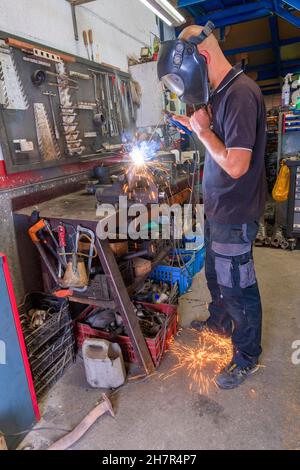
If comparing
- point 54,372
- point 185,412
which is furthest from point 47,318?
point 185,412

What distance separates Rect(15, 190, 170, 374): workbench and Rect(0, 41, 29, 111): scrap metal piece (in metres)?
0.62

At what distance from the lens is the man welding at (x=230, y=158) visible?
131 cm

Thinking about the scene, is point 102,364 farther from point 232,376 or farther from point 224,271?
point 224,271

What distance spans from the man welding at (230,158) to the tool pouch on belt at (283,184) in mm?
2021

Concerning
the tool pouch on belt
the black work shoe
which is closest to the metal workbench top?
the black work shoe

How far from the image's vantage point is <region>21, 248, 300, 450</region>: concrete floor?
1.36m

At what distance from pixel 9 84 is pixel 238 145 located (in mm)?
1382

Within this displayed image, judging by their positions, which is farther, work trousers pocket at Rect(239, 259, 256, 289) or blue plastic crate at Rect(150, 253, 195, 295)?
blue plastic crate at Rect(150, 253, 195, 295)

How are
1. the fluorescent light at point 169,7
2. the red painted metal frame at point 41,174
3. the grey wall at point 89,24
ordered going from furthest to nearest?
the fluorescent light at point 169,7 → the grey wall at point 89,24 → the red painted metal frame at point 41,174

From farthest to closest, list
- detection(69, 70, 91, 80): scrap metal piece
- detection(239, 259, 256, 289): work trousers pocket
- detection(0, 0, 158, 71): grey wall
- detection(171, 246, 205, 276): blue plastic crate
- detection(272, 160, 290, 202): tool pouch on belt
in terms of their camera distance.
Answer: detection(272, 160, 290, 202): tool pouch on belt, detection(171, 246, 205, 276): blue plastic crate, detection(69, 70, 91, 80): scrap metal piece, detection(0, 0, 158, 71): grey wall, detection(239, 259, 256, 289): work trousers pocket

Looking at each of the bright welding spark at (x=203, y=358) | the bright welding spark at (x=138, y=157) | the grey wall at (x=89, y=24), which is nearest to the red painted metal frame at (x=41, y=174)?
the bright welding spark at (x=138, y=157)

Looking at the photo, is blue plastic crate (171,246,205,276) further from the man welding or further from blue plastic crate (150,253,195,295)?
the man welding

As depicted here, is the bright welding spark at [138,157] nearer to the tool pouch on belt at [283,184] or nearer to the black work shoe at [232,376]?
the black work shoe at [232,376]

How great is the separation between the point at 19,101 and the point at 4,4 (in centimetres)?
55
